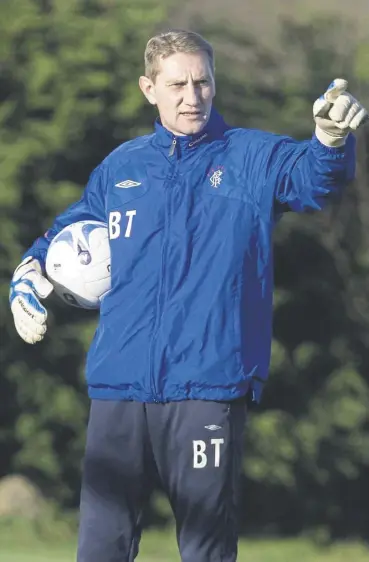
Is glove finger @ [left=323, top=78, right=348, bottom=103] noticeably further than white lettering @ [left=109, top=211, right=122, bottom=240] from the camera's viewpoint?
No

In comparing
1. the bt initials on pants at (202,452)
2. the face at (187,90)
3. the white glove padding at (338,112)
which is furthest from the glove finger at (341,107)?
the bt initials on pants at (202,452)

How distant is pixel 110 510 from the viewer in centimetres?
480

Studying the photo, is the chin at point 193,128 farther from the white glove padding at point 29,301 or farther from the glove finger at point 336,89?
the white glove padding at point 29,301

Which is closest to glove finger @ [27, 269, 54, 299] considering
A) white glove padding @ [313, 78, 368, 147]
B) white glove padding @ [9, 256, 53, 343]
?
white glove padding @ [9, 256, 53, 343]

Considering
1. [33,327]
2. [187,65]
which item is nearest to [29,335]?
[33,327]

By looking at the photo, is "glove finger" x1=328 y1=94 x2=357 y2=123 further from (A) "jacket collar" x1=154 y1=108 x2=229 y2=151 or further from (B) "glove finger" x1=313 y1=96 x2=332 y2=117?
(A) "jacket collar" x1=154 y1=108 x2=229 y2=151

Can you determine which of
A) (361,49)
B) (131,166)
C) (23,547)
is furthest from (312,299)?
(131,166)

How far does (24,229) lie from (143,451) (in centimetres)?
485

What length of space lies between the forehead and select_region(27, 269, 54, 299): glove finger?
30.1 inches

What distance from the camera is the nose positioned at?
4.73 metres

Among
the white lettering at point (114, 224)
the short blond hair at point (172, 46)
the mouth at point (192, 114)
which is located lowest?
the white lettering at point (114, 224)

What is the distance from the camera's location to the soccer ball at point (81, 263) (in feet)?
16.0

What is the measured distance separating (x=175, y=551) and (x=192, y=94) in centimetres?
512

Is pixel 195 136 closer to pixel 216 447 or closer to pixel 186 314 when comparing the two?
pixel 186 314
